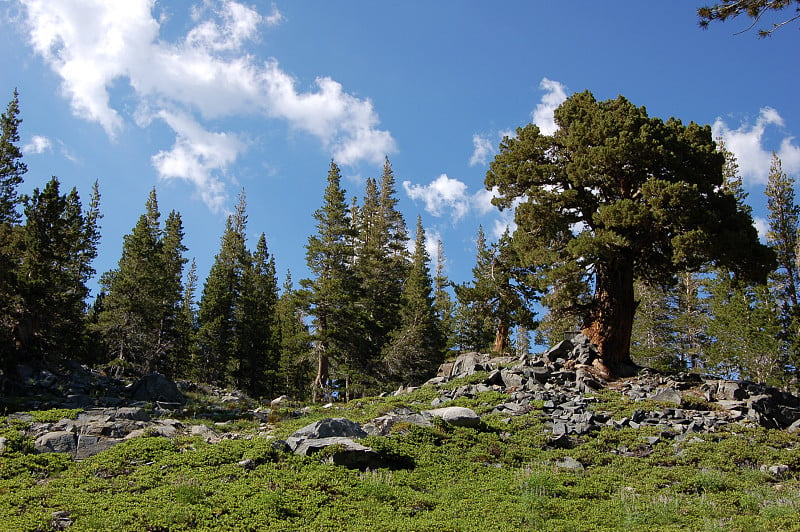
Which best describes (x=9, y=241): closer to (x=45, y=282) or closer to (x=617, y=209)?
(x=45, y=282)

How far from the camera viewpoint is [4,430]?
12.2 meters

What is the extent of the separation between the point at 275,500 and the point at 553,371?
14757 mm

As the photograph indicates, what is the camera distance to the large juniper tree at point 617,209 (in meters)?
19.4

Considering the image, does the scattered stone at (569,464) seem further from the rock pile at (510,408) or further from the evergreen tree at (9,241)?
the evergreen tree at (9,241)

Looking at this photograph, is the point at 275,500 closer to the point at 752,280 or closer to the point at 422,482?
the point at 422,482

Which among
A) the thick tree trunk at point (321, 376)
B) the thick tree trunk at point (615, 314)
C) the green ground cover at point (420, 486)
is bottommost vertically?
the green ground cover at point (420, 486)

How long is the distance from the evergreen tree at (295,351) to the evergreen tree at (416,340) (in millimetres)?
5455

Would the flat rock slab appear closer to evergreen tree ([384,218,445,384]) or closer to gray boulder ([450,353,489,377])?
gray boulder ([450,353,489,377])

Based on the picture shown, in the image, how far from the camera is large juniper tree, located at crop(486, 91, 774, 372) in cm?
1944

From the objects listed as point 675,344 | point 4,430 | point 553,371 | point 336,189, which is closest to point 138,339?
point 336,189

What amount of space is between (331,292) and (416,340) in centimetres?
650

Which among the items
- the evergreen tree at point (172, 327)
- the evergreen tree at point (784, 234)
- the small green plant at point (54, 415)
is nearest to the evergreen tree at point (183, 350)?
the evergreen tree at point (172, 327)

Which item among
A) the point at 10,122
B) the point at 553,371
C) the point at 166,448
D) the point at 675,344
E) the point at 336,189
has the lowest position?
the point at 166,448

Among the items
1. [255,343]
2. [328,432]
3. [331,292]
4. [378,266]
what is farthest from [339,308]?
[328,432]
